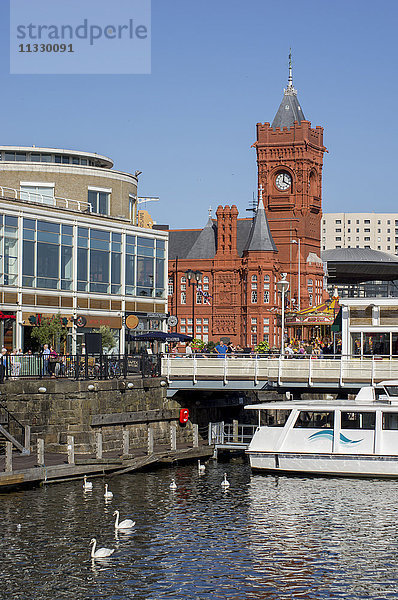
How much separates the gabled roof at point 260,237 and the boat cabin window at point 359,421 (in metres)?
92.5

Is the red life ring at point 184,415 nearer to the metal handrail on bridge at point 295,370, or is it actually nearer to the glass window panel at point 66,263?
the metal handrail on bridge at point 295,370

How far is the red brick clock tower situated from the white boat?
10137cm

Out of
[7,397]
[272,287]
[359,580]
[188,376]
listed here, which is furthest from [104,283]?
[272,287]

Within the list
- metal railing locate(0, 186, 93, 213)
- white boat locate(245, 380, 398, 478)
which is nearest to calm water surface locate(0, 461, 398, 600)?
white boat locate(245, 380, 398, 478)

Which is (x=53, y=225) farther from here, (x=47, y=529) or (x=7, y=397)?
(x=47, y=529)

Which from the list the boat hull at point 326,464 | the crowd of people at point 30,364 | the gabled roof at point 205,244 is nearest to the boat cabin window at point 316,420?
the boat hull at point 326,464

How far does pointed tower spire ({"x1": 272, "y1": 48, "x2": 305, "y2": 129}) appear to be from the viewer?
15538 cm

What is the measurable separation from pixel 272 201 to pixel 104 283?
89.1 metres

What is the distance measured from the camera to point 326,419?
4269 cm

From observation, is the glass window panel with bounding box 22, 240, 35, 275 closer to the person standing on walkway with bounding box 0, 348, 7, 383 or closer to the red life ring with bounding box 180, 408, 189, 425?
the person standing on walkway with bounding box 0, 348, 7, 383

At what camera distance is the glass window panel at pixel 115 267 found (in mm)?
64688

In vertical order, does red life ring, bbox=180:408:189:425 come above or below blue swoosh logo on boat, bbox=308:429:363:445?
above

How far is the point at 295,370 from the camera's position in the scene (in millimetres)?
46156

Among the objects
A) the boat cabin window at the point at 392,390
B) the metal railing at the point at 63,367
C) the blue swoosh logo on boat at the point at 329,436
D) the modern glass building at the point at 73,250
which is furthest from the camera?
the modern glass building at the point at 73,250
